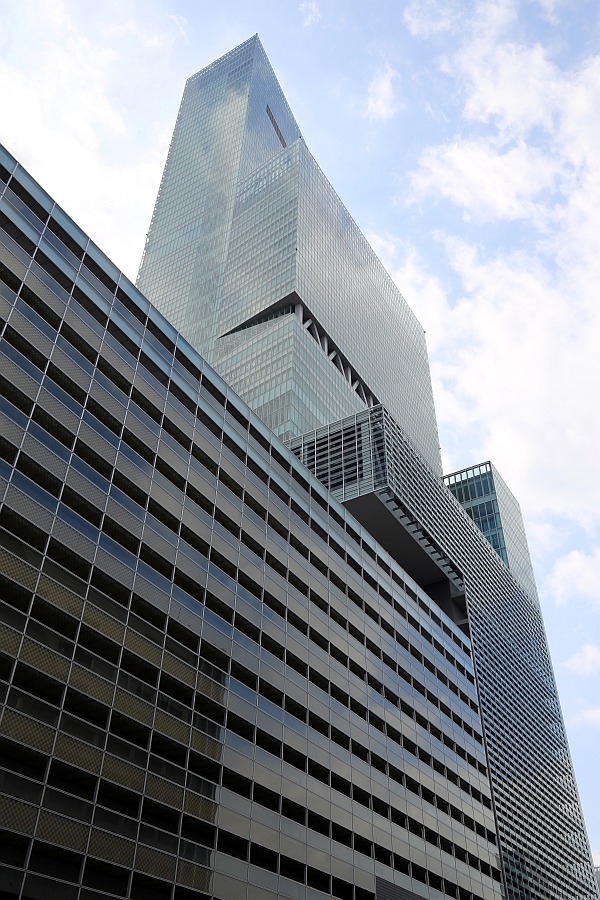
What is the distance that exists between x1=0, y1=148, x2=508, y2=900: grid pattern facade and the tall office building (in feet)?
55.2

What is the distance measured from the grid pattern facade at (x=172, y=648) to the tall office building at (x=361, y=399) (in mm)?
16830

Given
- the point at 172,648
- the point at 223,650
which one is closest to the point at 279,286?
the point at 223,650

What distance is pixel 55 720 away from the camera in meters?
34.8

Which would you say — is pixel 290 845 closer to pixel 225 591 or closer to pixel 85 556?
pixel 225 591

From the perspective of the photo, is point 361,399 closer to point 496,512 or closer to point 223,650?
point 496,512

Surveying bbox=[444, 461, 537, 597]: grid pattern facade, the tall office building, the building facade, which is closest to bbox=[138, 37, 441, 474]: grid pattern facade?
the tall office building

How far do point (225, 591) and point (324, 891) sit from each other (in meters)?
19.3

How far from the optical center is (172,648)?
1725 inches

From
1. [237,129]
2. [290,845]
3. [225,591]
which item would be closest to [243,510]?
[225,591]

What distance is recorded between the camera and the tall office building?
284 feet

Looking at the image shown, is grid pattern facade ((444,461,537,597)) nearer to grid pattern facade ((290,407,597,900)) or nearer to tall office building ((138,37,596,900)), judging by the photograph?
tall office building ((138,37,596,900))

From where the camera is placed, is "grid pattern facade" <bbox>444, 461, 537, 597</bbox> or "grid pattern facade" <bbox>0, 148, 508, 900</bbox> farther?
"grid pattern facade" <bbox>444, 461, 537, 597</bbox>

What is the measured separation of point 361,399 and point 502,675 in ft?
206

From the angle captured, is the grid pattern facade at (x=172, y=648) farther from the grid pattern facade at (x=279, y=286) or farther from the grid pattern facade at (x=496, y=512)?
the grid pattern facade at (x=496, y=512)
